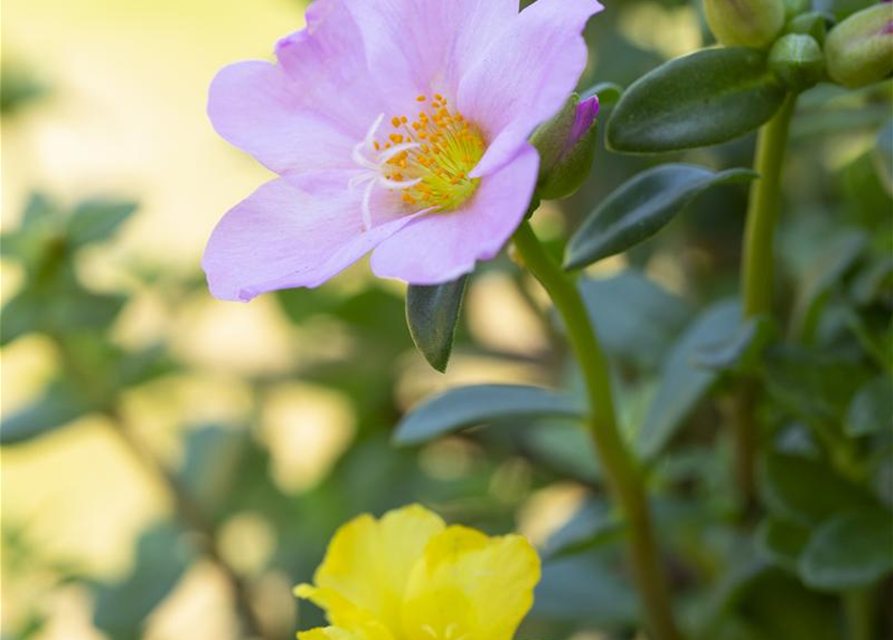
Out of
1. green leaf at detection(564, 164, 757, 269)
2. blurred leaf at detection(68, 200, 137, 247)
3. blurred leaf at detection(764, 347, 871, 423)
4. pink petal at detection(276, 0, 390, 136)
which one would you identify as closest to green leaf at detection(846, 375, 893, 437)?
blurred leaf at detection(764, 347, 871, 423)

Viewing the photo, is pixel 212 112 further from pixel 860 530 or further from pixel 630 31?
pixel 630 31

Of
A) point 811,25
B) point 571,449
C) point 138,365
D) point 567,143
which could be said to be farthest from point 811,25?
point 138,365

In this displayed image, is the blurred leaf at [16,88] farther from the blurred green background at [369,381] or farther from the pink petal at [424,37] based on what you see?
the pink petal at [424,37]

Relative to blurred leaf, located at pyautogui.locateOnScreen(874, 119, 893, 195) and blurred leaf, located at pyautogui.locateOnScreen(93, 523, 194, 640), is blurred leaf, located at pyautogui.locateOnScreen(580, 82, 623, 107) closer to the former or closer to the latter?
blurred leaf, located at pyautogui.locateOnScreen(874, 119, 893, 195)

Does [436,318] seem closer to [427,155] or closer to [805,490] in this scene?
[427,155]

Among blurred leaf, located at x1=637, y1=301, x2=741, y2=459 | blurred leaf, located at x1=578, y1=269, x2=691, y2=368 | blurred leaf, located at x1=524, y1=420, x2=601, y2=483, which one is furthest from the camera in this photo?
blurred leaf, located at x1=524, y1=420, x2=601, y2=483

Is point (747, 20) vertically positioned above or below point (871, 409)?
above

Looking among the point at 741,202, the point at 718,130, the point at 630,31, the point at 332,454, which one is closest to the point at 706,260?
the point at 741,202

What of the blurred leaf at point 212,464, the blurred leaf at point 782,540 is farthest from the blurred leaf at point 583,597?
the blurred leaf at point 212,464
